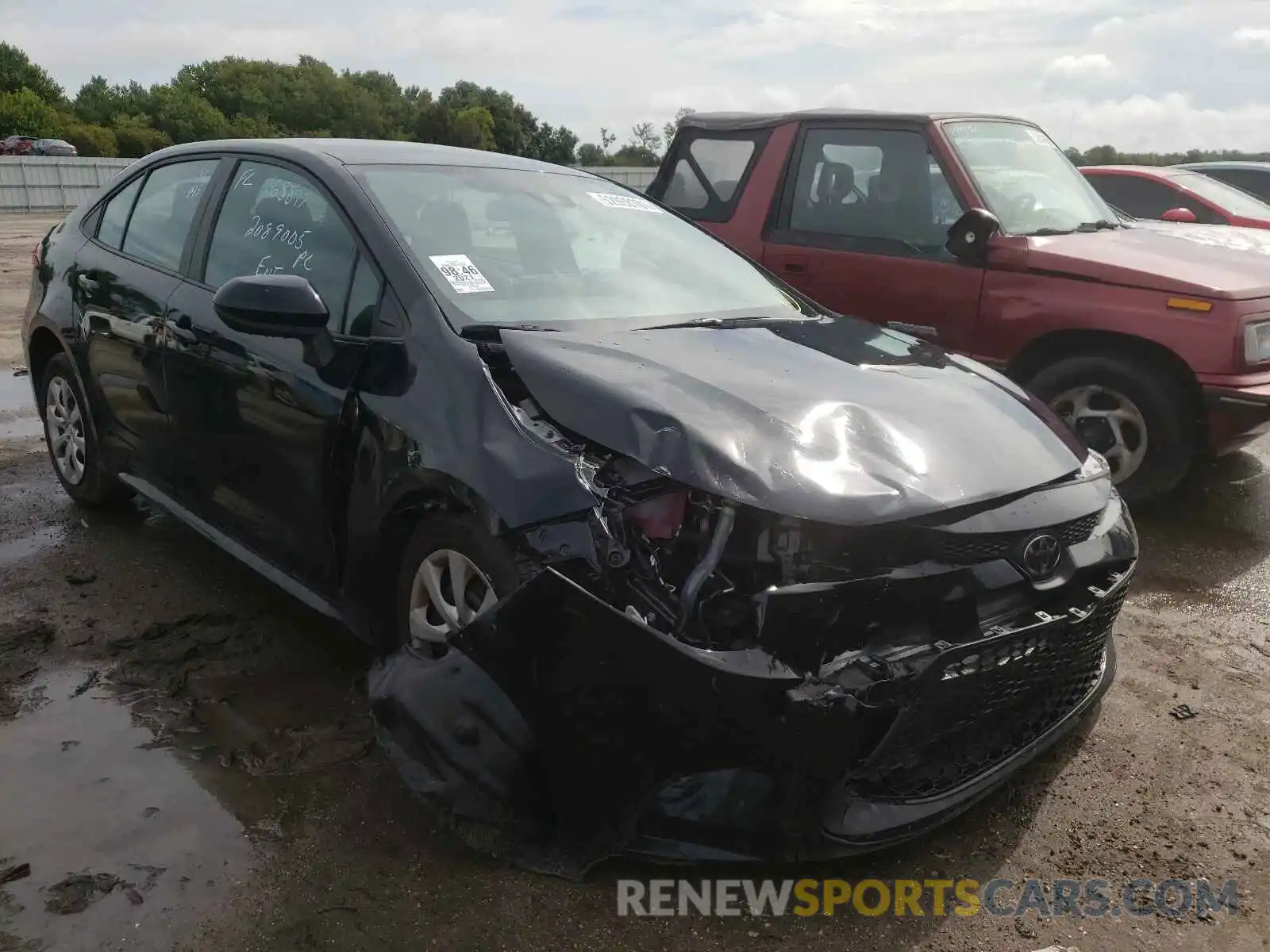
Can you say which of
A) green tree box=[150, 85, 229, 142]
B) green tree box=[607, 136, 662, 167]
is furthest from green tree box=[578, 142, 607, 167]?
green tree box=[150, 85, 229, 142]

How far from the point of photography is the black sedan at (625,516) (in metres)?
2.12

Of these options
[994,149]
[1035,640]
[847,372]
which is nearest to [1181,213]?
[994,149]

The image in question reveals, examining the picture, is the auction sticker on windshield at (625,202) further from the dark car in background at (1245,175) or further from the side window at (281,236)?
the dark car in background at (1245,175)

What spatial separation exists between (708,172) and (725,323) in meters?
3.38

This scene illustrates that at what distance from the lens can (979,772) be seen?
2416 mm

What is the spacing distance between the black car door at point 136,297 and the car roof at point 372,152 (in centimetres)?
25

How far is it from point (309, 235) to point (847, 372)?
172cm

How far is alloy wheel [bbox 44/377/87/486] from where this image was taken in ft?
15.0

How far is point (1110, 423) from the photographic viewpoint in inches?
194

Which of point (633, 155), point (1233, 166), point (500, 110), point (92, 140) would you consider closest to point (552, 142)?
point (500, 110)

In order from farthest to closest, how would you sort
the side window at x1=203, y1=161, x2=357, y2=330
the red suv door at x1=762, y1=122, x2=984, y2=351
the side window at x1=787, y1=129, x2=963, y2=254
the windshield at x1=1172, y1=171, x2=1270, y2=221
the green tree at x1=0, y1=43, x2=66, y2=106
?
1. the green tree at x1=0, y1=43, x2=66, y2=106
2. the windshield at x1=1172, y1=171, x2=1270, y2=221
3. the side window at x1=787, y1=129, x2=963, y2=254
4. the red suv door at x1=762, y1=122, x2=984, y2=351
5. the side window at x1=203, y1=161, x2=357, y2=330

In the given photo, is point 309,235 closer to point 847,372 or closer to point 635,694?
point 847,372

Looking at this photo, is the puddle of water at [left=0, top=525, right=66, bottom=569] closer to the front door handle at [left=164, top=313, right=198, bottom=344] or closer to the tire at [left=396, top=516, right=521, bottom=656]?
the front door handle at [left=164, top=313, right=198, bottom=344]

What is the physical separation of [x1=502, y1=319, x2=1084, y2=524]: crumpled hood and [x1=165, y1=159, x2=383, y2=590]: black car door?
2.08 feet
